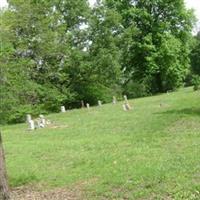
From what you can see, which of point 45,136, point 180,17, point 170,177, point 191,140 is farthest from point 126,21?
point 170,177

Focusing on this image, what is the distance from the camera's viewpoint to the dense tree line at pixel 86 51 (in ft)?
137

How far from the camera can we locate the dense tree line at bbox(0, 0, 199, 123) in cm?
4173

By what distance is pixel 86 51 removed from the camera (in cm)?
5447

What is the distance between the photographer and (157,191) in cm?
1043

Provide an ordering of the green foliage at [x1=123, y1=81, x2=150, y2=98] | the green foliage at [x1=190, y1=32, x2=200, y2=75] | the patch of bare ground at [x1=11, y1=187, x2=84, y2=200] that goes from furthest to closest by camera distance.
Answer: the green foliage at [x1=190, y1=32, x2=200, y2=75] → the green foliage at [x1=123, y1=81, x2=150, y2=98] → the patch of bare ground at [x1=11, y1=187, x2=84, y2=200]

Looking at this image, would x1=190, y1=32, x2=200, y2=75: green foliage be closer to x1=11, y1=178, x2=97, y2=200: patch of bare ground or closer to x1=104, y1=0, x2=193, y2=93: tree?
x1=104, y1=0, x2=193, y2=93: tree

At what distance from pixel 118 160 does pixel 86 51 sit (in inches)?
1596

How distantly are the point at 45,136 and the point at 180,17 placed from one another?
43.0 m

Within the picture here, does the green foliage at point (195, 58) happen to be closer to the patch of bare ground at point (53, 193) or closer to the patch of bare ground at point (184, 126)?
the patch of bare ground at point (184, 126)

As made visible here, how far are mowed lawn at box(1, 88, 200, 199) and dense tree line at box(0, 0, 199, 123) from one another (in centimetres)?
1560

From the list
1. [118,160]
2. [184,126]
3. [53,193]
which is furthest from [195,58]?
[53,193]

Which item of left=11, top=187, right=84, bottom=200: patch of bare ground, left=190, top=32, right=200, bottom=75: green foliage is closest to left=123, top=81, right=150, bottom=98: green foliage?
left=190, top=32, right=200, bottom=75: green foliage

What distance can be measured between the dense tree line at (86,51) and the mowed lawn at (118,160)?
1560cm

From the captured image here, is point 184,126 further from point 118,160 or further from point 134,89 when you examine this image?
point 134,89
